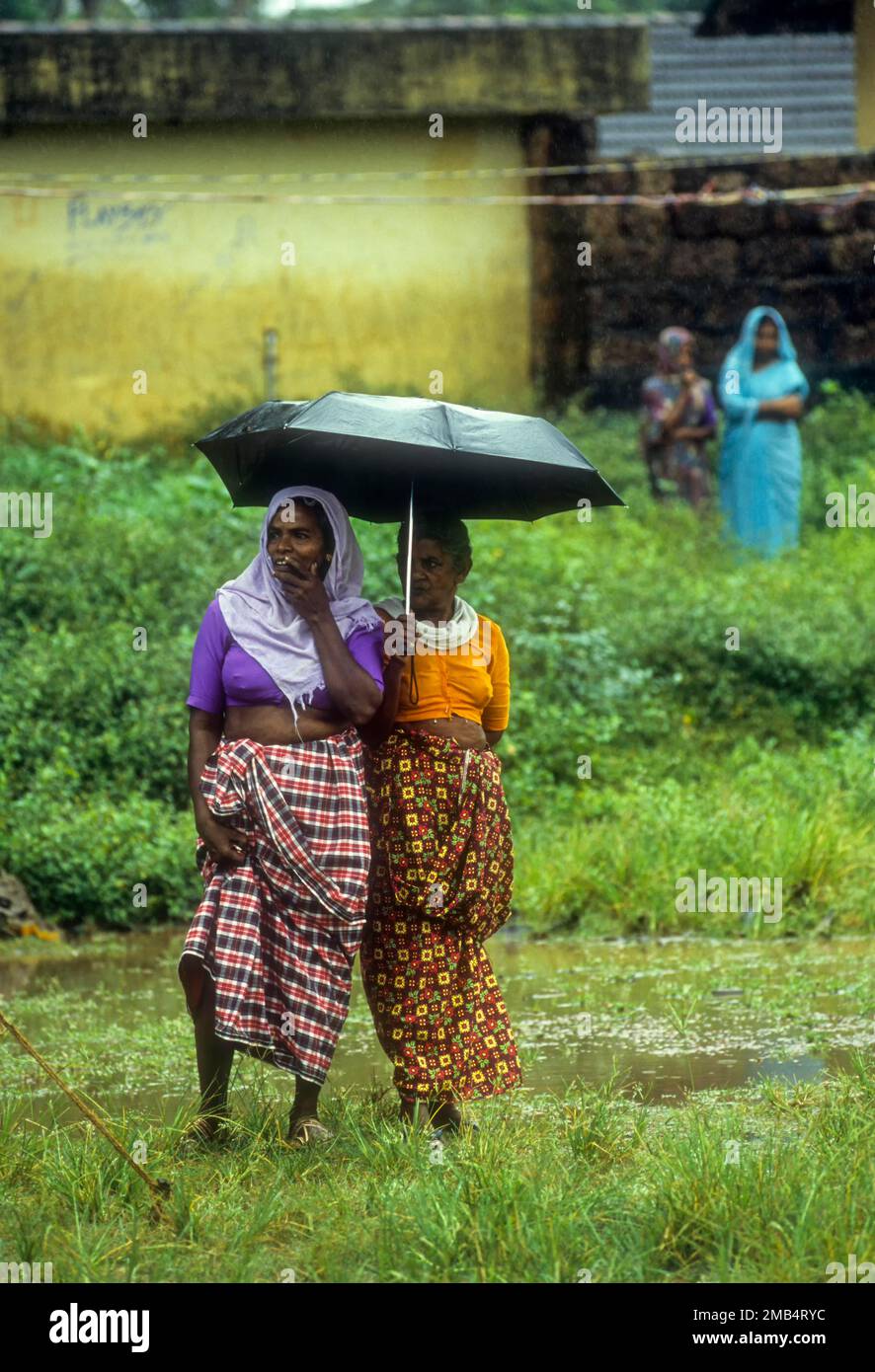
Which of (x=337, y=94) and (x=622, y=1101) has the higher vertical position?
(x=337, y=94)

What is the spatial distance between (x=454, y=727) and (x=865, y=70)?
13.2 meters

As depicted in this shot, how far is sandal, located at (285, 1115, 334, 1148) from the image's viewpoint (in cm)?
444

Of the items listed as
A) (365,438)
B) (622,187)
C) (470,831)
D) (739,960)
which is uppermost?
(622,187)

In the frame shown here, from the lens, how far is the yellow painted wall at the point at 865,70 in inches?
632

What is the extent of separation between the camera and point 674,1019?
19.7ft

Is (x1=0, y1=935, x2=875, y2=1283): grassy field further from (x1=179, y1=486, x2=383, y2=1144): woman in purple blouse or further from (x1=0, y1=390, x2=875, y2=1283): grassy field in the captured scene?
(x1=179, y1=486, x2=383, y2=1144): woman in purple blouse

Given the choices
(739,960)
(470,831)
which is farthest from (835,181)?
(470,831)

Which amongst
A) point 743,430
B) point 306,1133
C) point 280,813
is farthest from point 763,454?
point 306,1133

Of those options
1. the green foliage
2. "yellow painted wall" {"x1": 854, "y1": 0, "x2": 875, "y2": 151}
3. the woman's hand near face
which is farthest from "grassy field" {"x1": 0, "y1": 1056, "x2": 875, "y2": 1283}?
"yellow painted wall" {"x1": 854, "y1": 0, "x2": 875, "y2": 151}

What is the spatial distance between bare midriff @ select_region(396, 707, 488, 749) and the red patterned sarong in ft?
0.08

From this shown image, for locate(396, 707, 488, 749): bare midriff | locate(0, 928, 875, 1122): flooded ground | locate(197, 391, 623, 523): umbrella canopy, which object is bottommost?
locate(0, 928, 875, 1122): flooded ground

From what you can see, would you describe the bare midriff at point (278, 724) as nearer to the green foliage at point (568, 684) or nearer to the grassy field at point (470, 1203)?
the grassy field at point (470, 1203)
